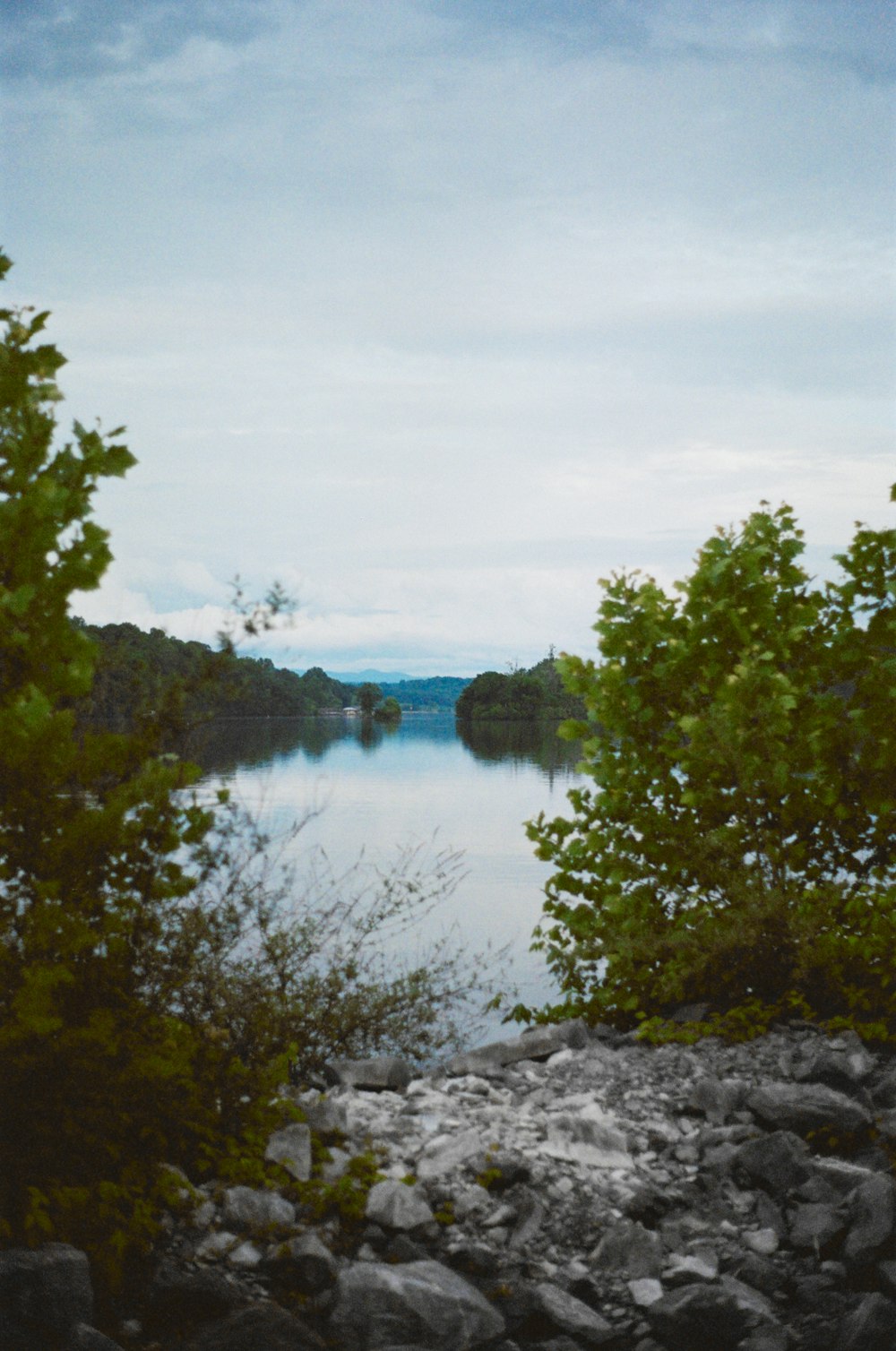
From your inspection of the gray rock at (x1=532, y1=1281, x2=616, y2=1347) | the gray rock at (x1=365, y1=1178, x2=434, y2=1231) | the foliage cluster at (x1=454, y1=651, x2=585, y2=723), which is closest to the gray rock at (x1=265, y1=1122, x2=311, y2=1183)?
the gray rock at (x1=365, y1=1178, x2=434, y2=1231)

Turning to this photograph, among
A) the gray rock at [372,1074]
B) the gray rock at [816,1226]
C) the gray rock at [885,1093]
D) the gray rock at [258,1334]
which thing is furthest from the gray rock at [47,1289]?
the gray rock at [885,1093]

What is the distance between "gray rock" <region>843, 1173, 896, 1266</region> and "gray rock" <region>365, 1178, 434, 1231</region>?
1.47 m

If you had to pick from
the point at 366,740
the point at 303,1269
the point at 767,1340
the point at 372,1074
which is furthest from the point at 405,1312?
the point at 366,740

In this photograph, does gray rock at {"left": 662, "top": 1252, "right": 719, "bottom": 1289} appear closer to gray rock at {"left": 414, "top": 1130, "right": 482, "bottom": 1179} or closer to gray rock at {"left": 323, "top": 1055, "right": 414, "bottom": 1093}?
gray rock at {"left": 414, "top": 1130, "right": 482, "bottom": 1179}

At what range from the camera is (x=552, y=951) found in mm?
7277

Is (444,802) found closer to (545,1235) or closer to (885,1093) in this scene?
(885,1093)

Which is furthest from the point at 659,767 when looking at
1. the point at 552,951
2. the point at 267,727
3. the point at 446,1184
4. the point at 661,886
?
the point at 267,727

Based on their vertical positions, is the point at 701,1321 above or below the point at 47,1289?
below

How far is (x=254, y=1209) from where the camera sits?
13.0ft

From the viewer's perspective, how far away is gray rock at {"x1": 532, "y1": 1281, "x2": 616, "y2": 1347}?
3.74 meters

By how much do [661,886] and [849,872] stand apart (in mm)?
1177

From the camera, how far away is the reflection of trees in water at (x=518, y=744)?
38.2 m

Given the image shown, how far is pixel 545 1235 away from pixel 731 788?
3510 mm

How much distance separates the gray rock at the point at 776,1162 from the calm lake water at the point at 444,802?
240cm
